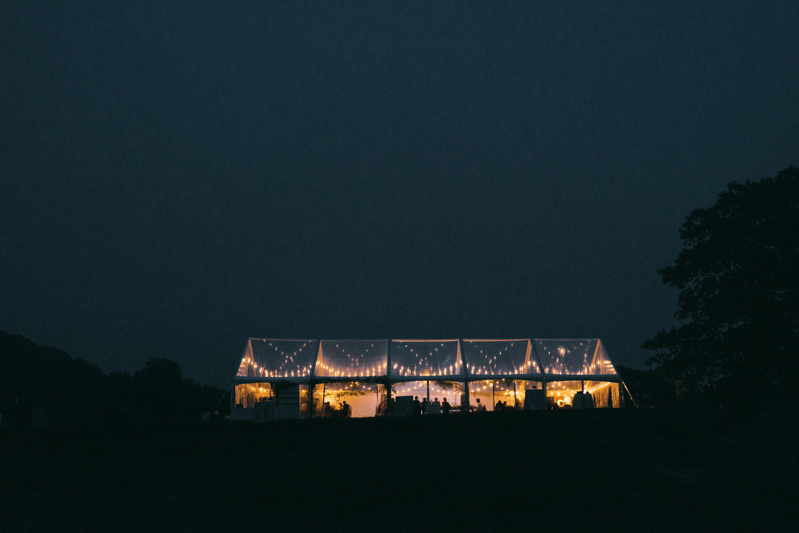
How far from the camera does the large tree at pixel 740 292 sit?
1221cm

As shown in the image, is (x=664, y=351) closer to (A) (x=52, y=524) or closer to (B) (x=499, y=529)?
(B) (x=499, y=529)

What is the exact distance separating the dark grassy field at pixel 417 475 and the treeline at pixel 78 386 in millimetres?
21317

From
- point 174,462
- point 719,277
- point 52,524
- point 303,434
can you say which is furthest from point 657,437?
point 52,524

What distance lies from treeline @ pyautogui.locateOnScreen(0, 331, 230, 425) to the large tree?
2664 centimetres

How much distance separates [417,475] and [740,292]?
26.2 ft

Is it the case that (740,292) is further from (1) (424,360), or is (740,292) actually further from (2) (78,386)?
(2) (78,386)

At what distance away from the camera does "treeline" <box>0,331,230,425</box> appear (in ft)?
125

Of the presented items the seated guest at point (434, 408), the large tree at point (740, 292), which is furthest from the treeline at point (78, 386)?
the large tree at point (740, 292)

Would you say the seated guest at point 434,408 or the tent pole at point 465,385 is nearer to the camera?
the seated guest at point 434,408

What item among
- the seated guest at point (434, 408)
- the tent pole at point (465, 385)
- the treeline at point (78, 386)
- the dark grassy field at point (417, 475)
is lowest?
the dark grassy field at point (417, 475)

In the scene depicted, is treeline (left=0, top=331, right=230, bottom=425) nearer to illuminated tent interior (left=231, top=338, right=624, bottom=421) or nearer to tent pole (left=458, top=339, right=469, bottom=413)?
illuminated tent interior (left=231, top=338, right=624, bottom=421)

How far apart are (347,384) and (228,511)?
381 inches

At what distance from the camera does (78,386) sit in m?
47.8

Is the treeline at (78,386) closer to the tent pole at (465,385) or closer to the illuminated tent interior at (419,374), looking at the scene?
the illuminated tent interior at (419,374)
